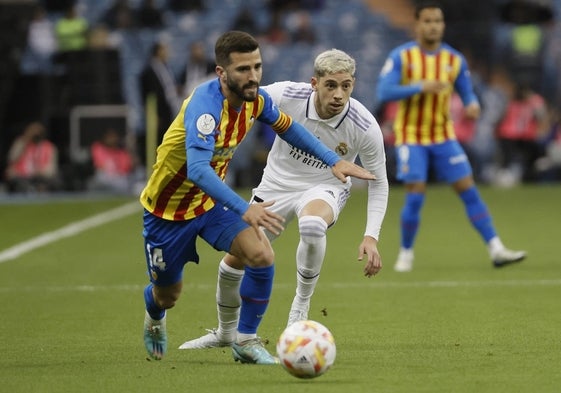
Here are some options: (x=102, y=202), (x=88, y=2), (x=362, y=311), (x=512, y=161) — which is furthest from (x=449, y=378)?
(x=88, y=2)

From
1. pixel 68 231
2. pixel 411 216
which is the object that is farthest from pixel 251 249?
pixel 68 231

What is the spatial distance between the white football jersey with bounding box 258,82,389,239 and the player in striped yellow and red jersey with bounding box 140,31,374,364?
76 cm

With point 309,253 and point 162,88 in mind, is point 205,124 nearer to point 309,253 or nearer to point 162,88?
point 309,253

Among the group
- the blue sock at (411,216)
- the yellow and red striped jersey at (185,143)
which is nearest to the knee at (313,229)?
the yellow and red striped jersey at (185,143)

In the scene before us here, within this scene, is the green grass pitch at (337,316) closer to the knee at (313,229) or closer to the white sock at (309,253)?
the white sock at (309,253)

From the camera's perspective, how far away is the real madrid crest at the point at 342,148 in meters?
8.77

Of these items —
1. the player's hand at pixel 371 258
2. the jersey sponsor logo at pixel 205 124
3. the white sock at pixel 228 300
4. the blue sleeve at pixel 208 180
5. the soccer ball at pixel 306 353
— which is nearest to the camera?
the soccer ball at pixel 306 353

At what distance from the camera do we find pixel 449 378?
22.8ft

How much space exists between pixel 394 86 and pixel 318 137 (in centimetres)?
365

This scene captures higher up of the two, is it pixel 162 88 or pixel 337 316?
pixel 337 316

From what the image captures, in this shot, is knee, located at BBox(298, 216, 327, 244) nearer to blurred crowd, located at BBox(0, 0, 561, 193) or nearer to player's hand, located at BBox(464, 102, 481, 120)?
player's hand, located at BBox(464, 102, 481, 120)

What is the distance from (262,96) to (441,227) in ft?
29.3

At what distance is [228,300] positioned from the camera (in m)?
8.16

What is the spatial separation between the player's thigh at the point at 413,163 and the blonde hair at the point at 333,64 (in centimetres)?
415
